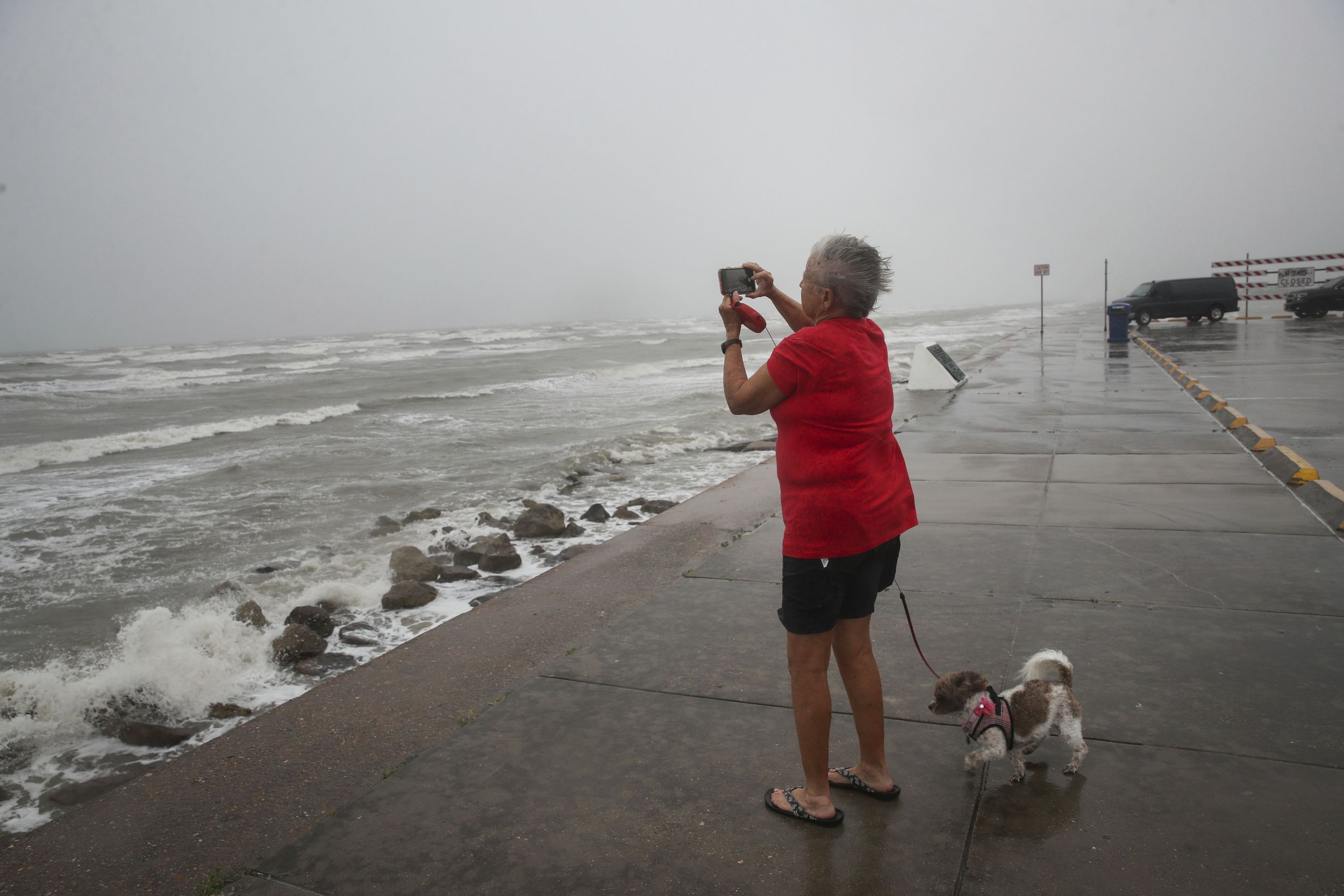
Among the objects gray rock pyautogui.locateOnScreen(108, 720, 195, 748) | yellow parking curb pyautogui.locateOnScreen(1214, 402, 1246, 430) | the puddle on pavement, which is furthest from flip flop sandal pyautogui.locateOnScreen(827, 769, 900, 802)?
yellow parking curb pyautogui.locateOnScreen(1214, 402, 1246, 430)

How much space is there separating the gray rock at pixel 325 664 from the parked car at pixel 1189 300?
3013cm

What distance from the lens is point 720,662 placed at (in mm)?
4172

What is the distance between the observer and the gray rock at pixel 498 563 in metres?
7.53

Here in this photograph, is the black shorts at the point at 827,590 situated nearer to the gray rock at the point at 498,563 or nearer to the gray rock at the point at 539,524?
the gray rock at the point at 498,563

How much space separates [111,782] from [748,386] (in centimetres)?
393

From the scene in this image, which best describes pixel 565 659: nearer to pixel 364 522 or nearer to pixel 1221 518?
pixel 1221 518

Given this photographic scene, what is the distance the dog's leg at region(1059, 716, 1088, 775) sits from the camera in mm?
2957

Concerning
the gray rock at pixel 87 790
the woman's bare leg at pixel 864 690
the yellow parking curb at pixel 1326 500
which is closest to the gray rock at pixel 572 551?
the gray rock at pixel 87 790

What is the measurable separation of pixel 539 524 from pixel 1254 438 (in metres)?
7.36

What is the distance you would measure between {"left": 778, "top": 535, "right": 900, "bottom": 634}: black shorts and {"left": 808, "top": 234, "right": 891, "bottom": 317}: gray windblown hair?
2.57ft

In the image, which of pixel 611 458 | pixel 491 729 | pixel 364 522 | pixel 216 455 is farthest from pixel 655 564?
pixel 216 455

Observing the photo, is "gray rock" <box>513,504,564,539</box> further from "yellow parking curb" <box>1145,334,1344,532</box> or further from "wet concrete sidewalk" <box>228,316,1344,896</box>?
"yellow parking curb" <box>1145,334,1344,532</box>

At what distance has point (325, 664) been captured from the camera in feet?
A: 18.4

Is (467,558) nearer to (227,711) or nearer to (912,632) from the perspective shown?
(227,711)
